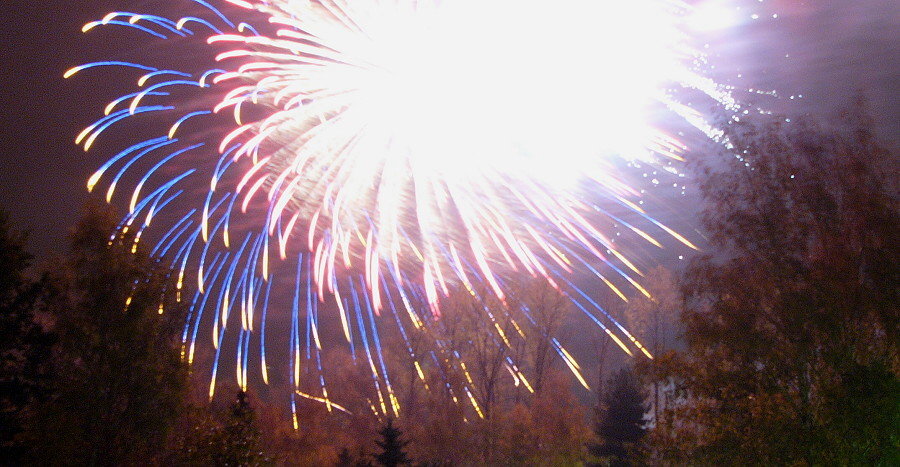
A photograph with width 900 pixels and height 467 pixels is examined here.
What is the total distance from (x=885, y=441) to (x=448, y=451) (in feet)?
79.5

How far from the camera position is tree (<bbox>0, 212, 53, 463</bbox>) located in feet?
40.9

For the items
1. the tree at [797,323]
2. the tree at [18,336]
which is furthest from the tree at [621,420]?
the tree at [18,336]

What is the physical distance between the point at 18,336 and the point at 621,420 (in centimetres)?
2190

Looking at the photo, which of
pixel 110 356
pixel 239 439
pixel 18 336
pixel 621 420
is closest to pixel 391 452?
pixel 239 439

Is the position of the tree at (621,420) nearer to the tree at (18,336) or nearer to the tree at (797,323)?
the tree at (797,323)

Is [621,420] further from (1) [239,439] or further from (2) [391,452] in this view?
(1) [239,439]

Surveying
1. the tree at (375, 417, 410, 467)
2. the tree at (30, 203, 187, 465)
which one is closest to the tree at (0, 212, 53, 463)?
the tree at (30, 203, 187, 465)

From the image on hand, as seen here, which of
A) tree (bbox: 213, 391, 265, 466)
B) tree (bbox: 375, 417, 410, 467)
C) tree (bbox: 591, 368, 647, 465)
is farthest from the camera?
tree (bbox: 591, 368, 647, 465)

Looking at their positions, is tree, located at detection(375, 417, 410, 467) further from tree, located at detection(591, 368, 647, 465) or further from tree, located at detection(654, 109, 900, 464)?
tree, located at detection(591, 368, 647, 465)

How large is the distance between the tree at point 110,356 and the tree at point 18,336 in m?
1.44

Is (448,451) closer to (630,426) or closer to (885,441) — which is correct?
(630,426)

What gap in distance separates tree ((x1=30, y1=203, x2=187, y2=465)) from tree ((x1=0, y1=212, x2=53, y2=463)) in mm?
1443

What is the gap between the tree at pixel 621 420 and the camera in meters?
27.8

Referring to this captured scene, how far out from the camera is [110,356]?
14906 millimetres
